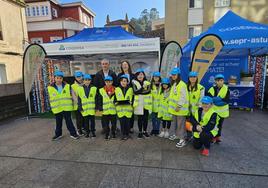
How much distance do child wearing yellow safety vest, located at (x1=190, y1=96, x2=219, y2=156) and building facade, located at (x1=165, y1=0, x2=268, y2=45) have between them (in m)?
11.9

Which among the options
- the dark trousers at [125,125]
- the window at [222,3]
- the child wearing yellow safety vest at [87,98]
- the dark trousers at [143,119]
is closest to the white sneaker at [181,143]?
the dark trousers at [143,119]

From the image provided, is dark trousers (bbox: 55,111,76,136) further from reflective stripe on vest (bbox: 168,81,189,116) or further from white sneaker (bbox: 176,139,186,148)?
white sneaker (bbox: 176,139,186,148)

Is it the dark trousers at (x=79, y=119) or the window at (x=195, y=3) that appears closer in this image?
the dark trousers at (x=79, y=119)

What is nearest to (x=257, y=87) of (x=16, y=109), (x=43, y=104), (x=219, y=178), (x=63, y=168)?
(x=219, y=178)

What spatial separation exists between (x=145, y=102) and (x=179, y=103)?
83 centimetres

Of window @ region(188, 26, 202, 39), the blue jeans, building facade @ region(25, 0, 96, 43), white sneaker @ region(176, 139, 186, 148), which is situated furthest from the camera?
building facade @ region(25, 0, 96, 43)

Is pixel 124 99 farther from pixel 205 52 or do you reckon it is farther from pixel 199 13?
pixel 199 13

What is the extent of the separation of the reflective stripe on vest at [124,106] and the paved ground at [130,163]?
0.71m

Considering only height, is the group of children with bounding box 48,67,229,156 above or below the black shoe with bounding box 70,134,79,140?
above

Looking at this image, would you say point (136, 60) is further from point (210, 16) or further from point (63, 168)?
point (210, 16)

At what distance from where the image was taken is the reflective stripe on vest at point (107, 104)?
13.2 ft

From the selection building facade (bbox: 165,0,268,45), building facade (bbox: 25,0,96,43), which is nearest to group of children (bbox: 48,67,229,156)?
building facade (bbox: 165,0,268,45)

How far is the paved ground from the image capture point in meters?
2.67

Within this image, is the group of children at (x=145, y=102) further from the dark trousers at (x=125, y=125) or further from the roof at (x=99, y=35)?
the roof at (x=99, y=35)
